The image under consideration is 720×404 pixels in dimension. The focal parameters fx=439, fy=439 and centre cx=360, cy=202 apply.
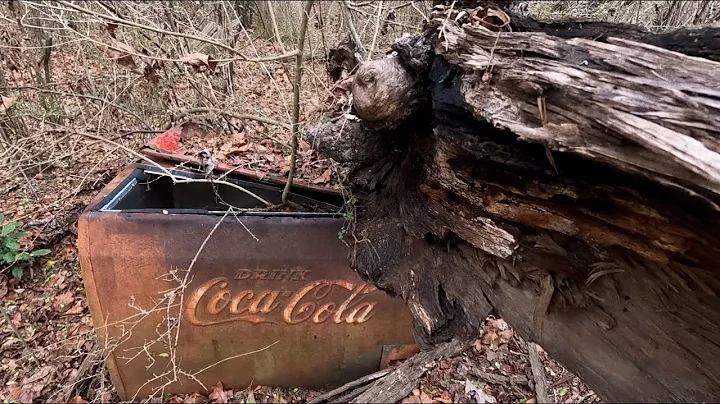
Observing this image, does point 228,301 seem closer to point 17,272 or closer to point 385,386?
point 385,386

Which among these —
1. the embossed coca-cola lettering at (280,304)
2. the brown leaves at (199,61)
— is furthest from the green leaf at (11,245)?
the brown leaves at (199,61)

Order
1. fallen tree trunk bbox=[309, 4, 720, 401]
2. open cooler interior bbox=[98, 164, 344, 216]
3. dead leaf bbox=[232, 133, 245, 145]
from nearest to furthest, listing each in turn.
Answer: fallen tree trunk bbox=[309, 4, 720, 401] < open cooler interior bbox=[98, 164, 344, 216] < dead leaf bbox=[232, 133, 245, 145]

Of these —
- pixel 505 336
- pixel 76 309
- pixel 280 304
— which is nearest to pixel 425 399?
pixel 505 336

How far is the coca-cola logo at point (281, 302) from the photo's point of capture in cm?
264

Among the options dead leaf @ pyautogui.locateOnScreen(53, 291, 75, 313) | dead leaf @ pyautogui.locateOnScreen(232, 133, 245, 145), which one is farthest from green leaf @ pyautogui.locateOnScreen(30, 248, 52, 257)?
dead leaf @ pyautogui.locateOnScreen(232, 133, 245, 145)

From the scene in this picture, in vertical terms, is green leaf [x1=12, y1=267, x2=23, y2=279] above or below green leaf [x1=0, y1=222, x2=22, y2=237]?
below

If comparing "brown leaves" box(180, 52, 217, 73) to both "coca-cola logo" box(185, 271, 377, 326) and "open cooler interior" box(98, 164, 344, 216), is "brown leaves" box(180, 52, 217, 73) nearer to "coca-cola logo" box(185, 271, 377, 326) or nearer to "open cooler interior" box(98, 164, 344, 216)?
"open cooler interior" box(98, 164, 344, 216)

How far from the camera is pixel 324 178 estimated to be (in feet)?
10.2

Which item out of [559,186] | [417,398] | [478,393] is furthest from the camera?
[478,393]

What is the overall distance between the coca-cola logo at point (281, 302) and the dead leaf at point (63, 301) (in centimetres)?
169

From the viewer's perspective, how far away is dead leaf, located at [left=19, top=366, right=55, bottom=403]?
119 inches

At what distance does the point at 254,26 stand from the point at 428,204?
668cm

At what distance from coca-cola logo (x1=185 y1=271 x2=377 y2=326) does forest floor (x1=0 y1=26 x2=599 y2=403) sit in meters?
0.69

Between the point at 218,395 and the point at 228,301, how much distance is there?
0.84 m
